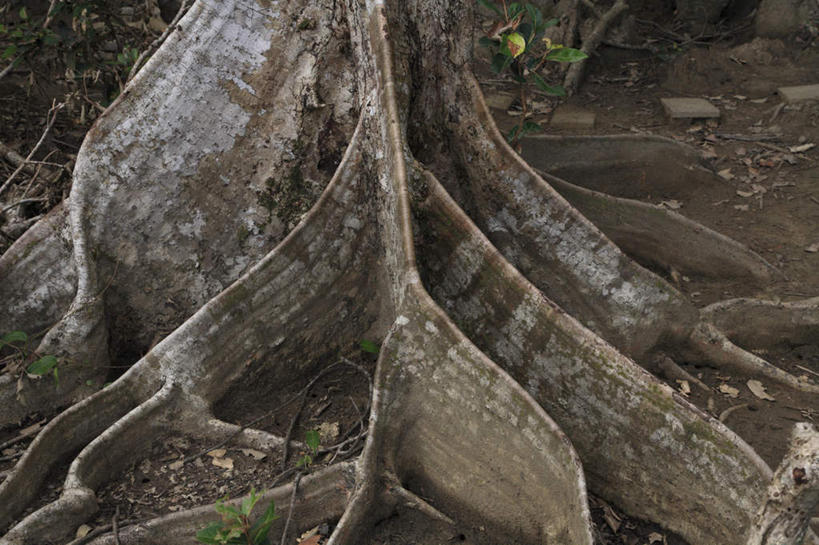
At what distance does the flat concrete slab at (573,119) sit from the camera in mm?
7074

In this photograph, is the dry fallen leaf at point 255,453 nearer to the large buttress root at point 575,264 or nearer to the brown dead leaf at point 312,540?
the brown dead leaf at point 312,540

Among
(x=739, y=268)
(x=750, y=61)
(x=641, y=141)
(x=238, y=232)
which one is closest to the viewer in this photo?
(x=238, y=232)

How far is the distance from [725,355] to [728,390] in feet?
0.71

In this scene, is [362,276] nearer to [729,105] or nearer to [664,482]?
[664,482]

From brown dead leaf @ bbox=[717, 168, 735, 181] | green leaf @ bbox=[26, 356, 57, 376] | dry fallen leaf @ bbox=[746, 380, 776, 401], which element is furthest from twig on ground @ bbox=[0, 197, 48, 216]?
brown dead leaf @ bbox=[717, 168, 735, 181]

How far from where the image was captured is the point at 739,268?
15.7 feet

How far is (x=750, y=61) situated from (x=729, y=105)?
3.16 feet

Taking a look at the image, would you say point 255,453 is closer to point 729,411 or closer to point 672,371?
A: point 672,371

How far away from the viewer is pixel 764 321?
426 centimetres

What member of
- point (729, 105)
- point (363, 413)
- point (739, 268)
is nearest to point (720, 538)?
point (363, 413)

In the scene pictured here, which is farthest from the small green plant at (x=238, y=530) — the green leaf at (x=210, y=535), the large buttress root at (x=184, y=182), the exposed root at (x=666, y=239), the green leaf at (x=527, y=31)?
the exposed root at (x=666, y=239)

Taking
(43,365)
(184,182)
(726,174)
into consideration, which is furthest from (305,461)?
(726,174)

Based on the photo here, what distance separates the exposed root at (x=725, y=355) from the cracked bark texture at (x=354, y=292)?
0.02 m

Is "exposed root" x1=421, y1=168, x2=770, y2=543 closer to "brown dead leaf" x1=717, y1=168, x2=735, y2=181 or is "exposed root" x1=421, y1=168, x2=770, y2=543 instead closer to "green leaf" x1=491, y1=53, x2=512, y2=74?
"green leaf" x1=491, y1=53, x2=512, y2=74
